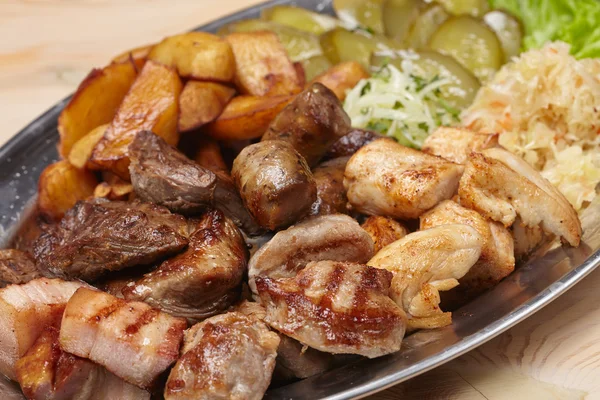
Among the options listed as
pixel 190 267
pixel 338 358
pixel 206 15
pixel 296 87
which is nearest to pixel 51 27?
pixel 206 15

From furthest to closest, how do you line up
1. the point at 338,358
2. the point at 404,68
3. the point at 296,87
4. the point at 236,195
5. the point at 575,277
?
the point at 404,68 < the point at 296,87 < the point at 236,195 < the point at 575,277 < the point at 338,358

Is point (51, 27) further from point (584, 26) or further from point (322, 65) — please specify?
point (584, 26)

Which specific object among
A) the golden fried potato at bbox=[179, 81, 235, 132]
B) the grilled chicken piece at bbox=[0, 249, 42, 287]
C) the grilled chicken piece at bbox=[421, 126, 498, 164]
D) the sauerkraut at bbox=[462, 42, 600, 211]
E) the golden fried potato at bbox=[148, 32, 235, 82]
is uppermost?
the golden fried potato at bbox=[148, 32, 235, 82]

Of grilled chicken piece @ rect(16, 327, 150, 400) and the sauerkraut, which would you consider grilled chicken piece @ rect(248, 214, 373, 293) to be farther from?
the sauerkraut

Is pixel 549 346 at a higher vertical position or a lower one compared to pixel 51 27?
lower

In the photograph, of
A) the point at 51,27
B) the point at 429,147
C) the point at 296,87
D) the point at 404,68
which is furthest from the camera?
the point at 51,27

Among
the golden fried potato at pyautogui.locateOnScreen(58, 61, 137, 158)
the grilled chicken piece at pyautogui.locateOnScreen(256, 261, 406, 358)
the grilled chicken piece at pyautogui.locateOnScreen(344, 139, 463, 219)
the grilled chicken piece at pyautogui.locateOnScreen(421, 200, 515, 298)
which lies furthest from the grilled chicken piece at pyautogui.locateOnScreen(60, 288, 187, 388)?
the golden fried potato at pyautogui.locateOnScreen(58, 61, 137, 158)
